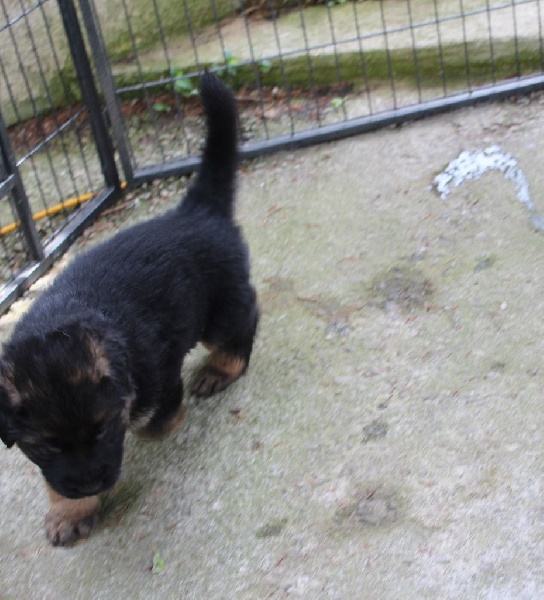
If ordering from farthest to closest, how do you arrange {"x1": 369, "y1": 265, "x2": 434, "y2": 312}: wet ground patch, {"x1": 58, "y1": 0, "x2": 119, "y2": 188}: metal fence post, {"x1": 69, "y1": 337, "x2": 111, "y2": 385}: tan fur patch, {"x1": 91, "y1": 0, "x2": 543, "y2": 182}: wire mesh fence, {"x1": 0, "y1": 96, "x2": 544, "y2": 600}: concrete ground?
{"x1": 91, "y1": 0, "x2": 543, "y2": 182}: wire mesh fence → {"x1": 58, "y1": 0, "x2": 119, "y2": 188}: metal fence post → {"x1": 369, "y1": 265, "x2": 434, "y2": 312}: wet ground patch → {"x1": 0, "y1": 96, "x2": 544, "y2": 600}: concrete ground → {"x1": 69, "y1": 337, "x2": 111, "y2": 385}: tan fur patch

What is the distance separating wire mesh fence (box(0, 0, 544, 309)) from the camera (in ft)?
16.7

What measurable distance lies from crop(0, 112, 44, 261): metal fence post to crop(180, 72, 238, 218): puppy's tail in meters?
1.23

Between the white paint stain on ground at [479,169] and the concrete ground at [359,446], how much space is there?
0.17 ft

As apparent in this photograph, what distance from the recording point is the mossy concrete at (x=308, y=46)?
545 centimetres

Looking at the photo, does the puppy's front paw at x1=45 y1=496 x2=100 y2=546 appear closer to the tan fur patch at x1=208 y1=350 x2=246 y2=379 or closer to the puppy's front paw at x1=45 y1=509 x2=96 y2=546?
the puppy's front paw at x1=45 y1=509 x2=96 y2=546

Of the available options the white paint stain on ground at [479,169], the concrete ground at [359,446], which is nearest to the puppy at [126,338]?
the concrete ground at [359,446]

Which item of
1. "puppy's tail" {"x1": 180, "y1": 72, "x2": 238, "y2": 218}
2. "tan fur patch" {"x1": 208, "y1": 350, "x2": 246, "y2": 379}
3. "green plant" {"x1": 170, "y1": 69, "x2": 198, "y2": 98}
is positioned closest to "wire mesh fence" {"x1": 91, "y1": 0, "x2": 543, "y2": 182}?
"green plant" {"x1": 170, "y1": 69, "x2": 198, "y2": 98}

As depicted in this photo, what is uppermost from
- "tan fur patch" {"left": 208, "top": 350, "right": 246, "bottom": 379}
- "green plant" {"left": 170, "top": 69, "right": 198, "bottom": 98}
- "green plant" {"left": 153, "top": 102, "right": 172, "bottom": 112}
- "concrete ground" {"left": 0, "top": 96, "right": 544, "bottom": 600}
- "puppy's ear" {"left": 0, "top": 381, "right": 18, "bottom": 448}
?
"puppy's ear" {"left": 0, "top": 381, "right": 18, "bottom": 448}

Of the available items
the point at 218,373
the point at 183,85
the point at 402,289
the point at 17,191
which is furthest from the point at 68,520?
the point at 183,85

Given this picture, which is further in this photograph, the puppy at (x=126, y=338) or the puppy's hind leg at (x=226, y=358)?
the puppy's hind leg at (x=226, y=358)

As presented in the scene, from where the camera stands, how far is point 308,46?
5.72 metres

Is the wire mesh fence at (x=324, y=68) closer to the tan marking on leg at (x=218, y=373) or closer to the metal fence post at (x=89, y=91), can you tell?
the metal fence post at (x=89, y=91)

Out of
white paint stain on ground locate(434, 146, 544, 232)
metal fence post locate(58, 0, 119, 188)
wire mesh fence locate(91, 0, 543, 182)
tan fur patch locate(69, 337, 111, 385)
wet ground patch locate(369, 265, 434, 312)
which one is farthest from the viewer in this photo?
wire mesh fence locate(91, 0, 543, 182)

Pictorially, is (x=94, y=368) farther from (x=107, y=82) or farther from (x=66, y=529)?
(x=107, y=82)
